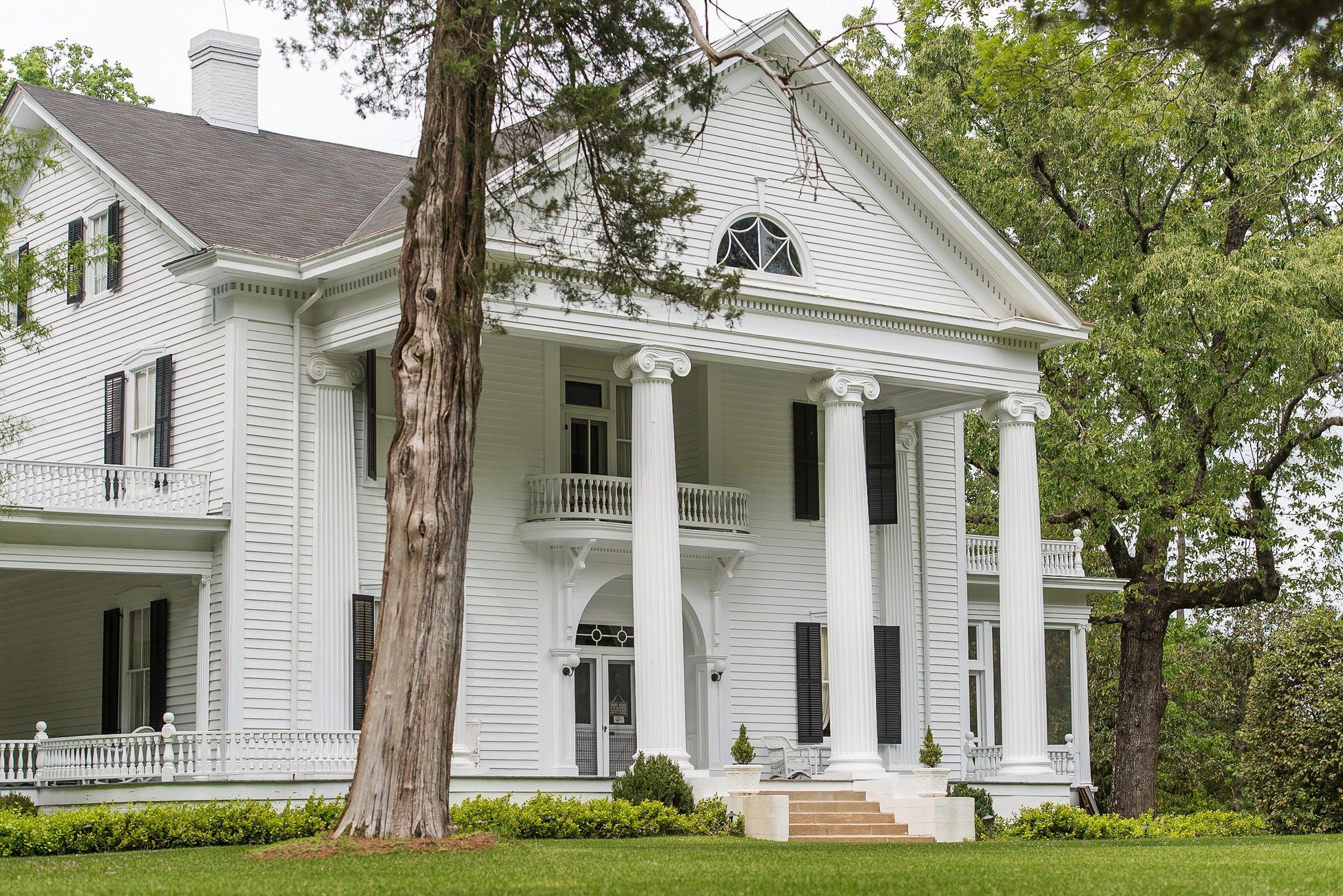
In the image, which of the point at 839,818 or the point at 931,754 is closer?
the point at 839,818

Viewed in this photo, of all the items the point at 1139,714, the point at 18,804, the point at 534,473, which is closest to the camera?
the point at 18,804

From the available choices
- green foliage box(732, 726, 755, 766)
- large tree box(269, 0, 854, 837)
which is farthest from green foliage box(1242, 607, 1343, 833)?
large tree box(269, 0, 854, 837)

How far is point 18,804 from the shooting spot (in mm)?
21172

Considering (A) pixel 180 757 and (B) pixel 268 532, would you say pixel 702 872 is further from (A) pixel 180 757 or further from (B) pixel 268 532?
(B) pixel 268 532

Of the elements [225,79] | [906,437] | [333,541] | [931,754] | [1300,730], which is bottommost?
[931,754]

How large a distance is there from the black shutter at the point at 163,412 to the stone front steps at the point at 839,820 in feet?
32.1

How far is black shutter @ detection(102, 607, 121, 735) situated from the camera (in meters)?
25.3

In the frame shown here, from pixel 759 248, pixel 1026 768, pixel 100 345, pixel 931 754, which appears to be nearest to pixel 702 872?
pixel 931 754

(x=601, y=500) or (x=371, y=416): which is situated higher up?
(x=371, y=416)

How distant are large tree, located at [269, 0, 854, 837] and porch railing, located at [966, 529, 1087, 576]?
1689 centimetres

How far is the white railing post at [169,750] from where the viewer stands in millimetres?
21469

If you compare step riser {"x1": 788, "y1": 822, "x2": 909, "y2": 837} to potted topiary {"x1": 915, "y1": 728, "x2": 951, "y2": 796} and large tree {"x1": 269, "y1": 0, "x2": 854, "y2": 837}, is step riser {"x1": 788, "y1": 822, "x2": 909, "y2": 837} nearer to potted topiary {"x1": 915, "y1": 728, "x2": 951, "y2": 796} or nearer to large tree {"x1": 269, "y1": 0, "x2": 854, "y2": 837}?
potted topiary {"x1": 915, "y1": 728, "x2": 951, "y2": 796}

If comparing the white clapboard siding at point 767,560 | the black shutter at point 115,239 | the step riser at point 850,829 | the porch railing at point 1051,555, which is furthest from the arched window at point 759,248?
the porch railing at point 1051,555

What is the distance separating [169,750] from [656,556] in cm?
684
